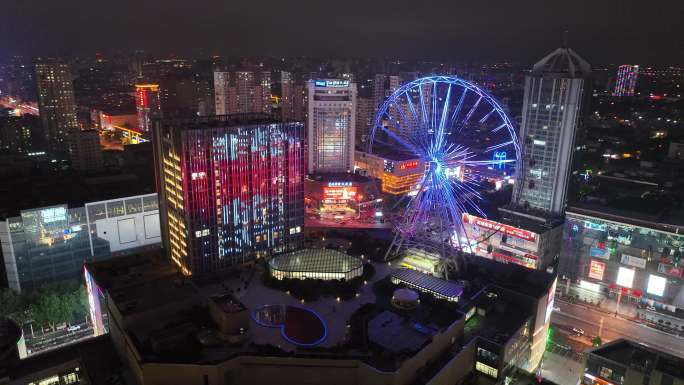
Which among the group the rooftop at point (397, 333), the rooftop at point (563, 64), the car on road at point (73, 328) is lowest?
the car on road at point (73, 328)

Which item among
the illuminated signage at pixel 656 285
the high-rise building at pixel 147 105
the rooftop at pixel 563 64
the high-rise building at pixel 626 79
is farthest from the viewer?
the high-rise building at pixel 626 79

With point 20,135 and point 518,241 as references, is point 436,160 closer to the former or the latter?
point 518,241

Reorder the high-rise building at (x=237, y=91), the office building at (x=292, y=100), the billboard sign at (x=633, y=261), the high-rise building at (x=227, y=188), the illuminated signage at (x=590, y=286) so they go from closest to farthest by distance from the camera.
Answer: the high-rise building at (x=227, y=188) → the billboard sign at (x=633, y=261) → the illuminated signage at (x=590, y=286) → the office building at (x=292, y=100) → the high-rise building at (x=237, y=91)

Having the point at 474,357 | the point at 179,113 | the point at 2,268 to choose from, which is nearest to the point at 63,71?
the point at 179,113

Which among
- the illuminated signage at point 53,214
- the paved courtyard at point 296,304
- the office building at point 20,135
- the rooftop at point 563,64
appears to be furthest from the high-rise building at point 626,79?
the office building at point 20,135

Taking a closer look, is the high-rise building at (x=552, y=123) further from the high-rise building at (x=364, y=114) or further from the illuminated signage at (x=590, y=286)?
the high-rise building at (x=364, y=114)

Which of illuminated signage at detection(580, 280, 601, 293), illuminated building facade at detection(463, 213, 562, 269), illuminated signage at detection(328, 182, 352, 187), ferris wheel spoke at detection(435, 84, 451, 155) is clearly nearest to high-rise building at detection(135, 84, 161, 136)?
illuminated signage at detection(328, 182, 352, 187)
